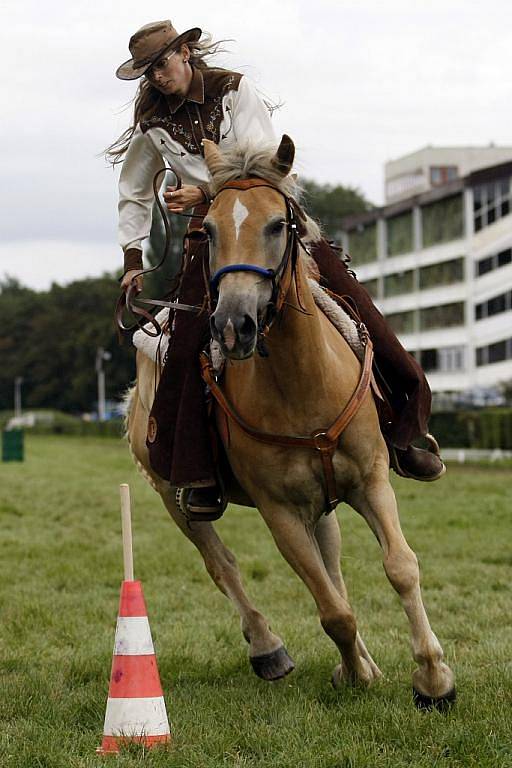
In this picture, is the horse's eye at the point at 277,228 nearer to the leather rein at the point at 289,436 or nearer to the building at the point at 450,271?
the leather rein at the point at 289,436

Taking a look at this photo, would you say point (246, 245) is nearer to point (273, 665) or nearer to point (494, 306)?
point (273, 665)

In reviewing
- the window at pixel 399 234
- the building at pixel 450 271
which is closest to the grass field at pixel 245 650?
the building at pixel 450 271

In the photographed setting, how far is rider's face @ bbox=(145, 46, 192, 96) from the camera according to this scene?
6.47 m

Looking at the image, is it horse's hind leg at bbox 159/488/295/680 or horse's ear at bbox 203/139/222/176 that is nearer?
horse's ear at bbox 203/139/222/176

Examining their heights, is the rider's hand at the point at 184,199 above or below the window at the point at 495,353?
below

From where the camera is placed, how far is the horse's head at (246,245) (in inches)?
181

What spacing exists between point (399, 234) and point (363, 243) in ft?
20.5

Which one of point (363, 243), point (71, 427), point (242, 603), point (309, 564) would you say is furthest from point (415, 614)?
point (363, 243)

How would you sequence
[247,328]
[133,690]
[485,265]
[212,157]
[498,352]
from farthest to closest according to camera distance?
1. [485,265]
2. [498,352]
3. [212,157]
4. [133,690]
5. [247,328]

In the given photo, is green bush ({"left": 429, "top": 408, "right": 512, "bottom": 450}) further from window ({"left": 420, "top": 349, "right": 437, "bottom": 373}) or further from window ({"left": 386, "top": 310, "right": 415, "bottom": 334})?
window ({"left": 386, "top": 310, "right": 415, "bottom": 334})

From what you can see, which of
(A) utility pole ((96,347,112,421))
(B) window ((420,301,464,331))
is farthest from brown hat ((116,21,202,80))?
(A) utility pole ((96,347,112,421))

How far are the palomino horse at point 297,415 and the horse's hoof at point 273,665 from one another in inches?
18.7

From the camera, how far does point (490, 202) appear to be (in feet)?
230

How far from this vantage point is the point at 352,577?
10680 mm
